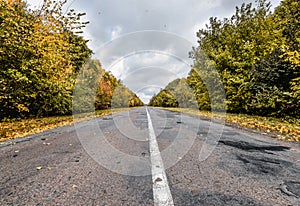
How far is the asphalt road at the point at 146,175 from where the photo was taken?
1858 millimetres

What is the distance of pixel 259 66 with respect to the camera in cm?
1178

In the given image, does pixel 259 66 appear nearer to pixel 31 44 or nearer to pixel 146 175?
pixel 146 175

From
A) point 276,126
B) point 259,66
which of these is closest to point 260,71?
point 259,66

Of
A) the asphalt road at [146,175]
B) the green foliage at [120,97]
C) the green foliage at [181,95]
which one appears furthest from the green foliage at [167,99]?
the asphalt road at [146,175]

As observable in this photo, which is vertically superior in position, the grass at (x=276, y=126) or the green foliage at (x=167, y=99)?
the green foliage at (x=167, y=99)

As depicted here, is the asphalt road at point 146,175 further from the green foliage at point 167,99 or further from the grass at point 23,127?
the green foliage at point 167,99

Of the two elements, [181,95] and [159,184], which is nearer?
[159,184]

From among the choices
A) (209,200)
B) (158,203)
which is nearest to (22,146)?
(158,203)

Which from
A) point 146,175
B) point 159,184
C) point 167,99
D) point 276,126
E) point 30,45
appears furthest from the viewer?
point 167,99

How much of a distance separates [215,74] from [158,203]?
56.7 feet

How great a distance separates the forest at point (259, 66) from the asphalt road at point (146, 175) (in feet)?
24.7

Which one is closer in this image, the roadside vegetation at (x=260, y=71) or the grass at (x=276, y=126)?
the grass at (x=276, y=126)

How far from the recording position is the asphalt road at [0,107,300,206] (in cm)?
186

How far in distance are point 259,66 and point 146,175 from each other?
1262cm
